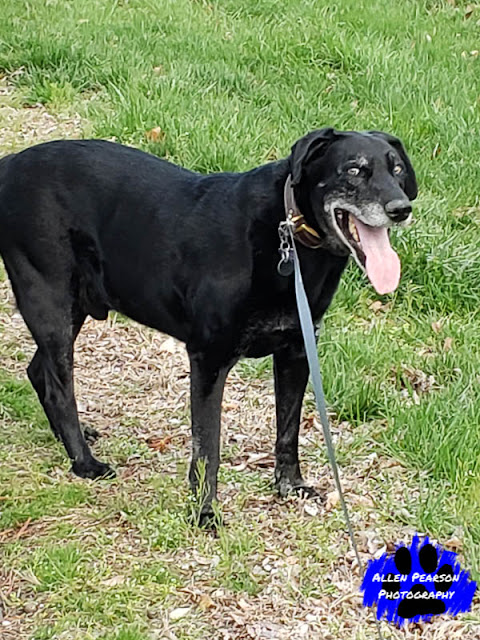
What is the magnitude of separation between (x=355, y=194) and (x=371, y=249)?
0.59 ft

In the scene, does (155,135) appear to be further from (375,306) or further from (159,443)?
(159,443)

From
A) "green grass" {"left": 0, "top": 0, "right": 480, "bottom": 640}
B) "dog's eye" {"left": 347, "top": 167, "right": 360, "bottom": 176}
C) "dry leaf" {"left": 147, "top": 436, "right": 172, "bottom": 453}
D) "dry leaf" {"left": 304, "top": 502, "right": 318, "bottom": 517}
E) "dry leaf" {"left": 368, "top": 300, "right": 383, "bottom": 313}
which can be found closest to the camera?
"dog's eye" {"left": 347, "top": 167, "right": 360, "bottom": 176}

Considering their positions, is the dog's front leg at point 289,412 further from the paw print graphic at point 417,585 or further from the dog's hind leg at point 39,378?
the dog's hind leg at point 39,378

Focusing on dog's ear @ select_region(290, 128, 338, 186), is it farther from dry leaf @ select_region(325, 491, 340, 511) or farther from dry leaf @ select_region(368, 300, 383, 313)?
dry leaf @ select_region(368, 300, 383, 313)

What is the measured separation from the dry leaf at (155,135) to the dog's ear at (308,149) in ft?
10.9

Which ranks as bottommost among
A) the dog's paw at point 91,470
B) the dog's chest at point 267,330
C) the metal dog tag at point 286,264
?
the dog's paw at point 91,470

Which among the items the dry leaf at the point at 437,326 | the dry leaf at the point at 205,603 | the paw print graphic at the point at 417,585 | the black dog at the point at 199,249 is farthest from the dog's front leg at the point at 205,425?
the dry leaf at the point at 437,326

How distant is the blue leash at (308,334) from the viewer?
117 inches

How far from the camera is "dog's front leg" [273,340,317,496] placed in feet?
11.8

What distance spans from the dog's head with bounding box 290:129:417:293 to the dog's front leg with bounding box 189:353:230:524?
610 mm

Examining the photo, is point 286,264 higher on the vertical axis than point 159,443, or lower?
higher

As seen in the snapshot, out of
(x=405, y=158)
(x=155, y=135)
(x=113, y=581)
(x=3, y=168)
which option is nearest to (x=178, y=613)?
(x=113, y=581)

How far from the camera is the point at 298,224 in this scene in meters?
3.20

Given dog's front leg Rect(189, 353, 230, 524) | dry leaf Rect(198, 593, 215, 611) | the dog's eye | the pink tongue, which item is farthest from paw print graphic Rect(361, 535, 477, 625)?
the dog's eye
